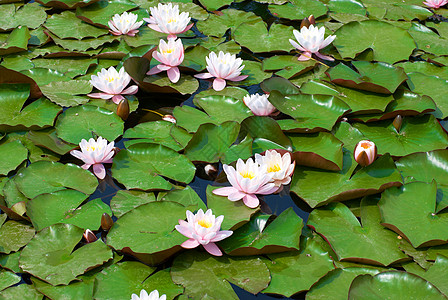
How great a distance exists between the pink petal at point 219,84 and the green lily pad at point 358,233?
132 cm

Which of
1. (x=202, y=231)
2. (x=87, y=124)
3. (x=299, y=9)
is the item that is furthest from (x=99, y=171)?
(x=299, y=9)

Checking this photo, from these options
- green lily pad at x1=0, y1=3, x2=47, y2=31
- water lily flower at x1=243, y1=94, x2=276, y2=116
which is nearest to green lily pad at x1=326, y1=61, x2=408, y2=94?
water lily flower at x1=243, y1=94, x2=276, y2=116

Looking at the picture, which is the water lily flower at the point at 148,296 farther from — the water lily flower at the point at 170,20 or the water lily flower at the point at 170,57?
the water lily flower at the point at 170,20

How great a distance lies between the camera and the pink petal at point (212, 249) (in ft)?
7.06

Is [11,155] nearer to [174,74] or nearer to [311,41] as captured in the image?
[174,74]

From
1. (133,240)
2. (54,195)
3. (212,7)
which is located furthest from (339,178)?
(212,7)

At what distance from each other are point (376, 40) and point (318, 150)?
5.13ft

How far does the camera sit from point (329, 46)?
12.7 ft

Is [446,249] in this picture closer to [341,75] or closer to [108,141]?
[341,75]

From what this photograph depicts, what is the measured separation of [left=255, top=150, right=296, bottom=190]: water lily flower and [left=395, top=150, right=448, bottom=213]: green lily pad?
703mm

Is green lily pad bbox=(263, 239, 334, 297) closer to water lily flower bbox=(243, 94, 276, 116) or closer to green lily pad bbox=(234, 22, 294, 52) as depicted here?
water lily flower bbox=(243, 94, 276, 116)

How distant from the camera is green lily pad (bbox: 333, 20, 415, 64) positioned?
3658mm

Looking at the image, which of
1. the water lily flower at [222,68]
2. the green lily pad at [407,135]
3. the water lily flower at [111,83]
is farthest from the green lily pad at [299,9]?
the water lily flower at [111,83]

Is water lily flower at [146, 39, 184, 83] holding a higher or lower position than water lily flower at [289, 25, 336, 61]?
lower
